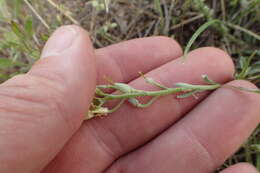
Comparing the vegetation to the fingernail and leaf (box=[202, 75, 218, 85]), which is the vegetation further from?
the fingernail

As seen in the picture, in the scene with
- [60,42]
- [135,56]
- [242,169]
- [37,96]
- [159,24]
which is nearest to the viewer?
[37,96]

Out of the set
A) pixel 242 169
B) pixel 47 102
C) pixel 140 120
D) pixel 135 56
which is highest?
pixel 47 102

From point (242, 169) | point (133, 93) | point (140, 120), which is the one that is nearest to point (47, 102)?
point (133, 93)

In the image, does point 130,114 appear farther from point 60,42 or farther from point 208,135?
point 60,42

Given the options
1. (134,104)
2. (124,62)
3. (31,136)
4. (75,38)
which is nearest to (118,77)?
(124,62)

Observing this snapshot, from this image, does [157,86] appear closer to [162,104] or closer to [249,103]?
[162,104]

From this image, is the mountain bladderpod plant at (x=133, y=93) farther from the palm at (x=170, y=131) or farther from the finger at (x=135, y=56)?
the finger at (x=135, y=56)

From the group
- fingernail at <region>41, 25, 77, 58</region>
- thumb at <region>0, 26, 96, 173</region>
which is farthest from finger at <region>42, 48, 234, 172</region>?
fingernail at <region>41, 25, 77, 58</region>

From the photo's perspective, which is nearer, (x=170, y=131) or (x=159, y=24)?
(x=170, y=131)
